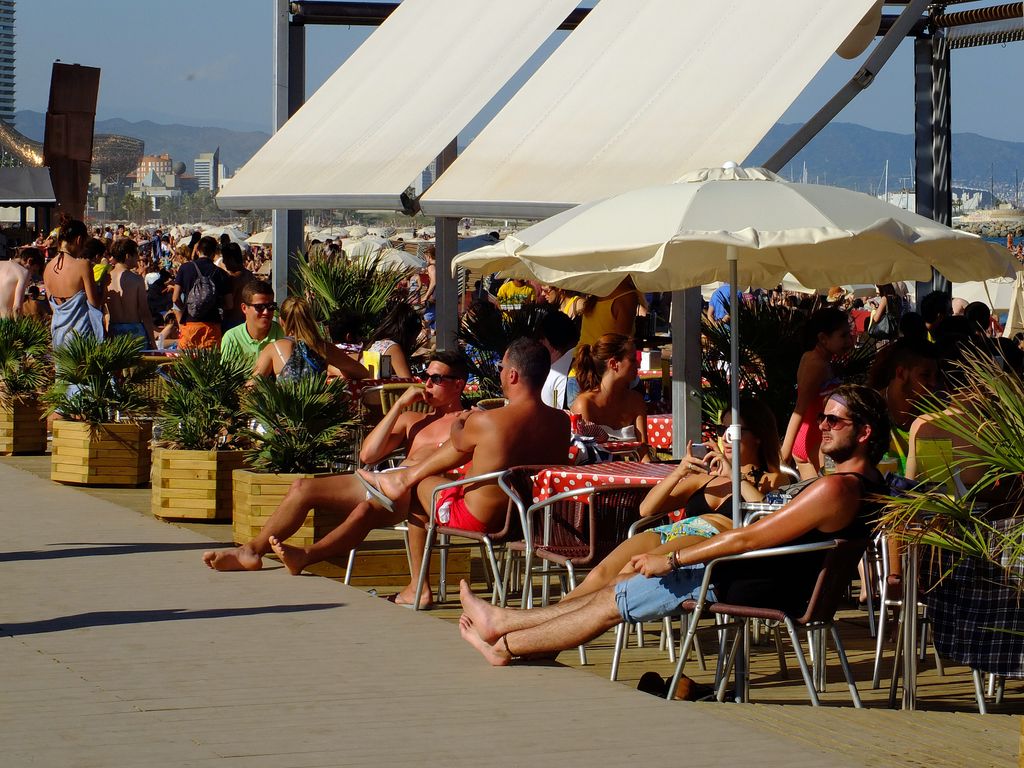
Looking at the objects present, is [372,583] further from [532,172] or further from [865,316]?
[865,316]

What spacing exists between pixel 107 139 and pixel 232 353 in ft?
614

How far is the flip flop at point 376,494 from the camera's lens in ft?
25.2

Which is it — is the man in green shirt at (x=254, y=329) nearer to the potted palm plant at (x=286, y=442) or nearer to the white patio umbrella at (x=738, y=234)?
the potted palm plant at (x=286, y=442)

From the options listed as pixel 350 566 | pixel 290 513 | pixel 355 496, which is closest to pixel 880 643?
pixel 350 566

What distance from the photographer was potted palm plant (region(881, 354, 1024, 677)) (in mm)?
5062

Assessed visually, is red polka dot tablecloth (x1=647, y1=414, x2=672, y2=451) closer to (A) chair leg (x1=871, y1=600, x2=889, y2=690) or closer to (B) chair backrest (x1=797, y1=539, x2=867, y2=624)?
(A) chair leg (x1=871, y1=600, x2=889, y2=690)

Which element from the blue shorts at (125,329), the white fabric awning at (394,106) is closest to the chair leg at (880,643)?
the white fabric awning at (394,106)

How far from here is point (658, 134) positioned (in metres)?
8.95

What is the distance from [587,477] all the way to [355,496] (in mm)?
1869

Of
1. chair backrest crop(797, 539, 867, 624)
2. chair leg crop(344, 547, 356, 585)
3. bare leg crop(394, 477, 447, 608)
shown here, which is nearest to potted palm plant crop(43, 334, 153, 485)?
chair leg crop(344, 547, 356, 585)

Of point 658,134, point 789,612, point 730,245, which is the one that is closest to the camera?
point 789,612

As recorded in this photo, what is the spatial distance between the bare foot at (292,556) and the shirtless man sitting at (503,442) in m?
0.78

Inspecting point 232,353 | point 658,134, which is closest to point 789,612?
point 658,134

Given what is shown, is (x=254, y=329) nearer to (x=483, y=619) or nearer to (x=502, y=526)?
(x=502, y=526)
